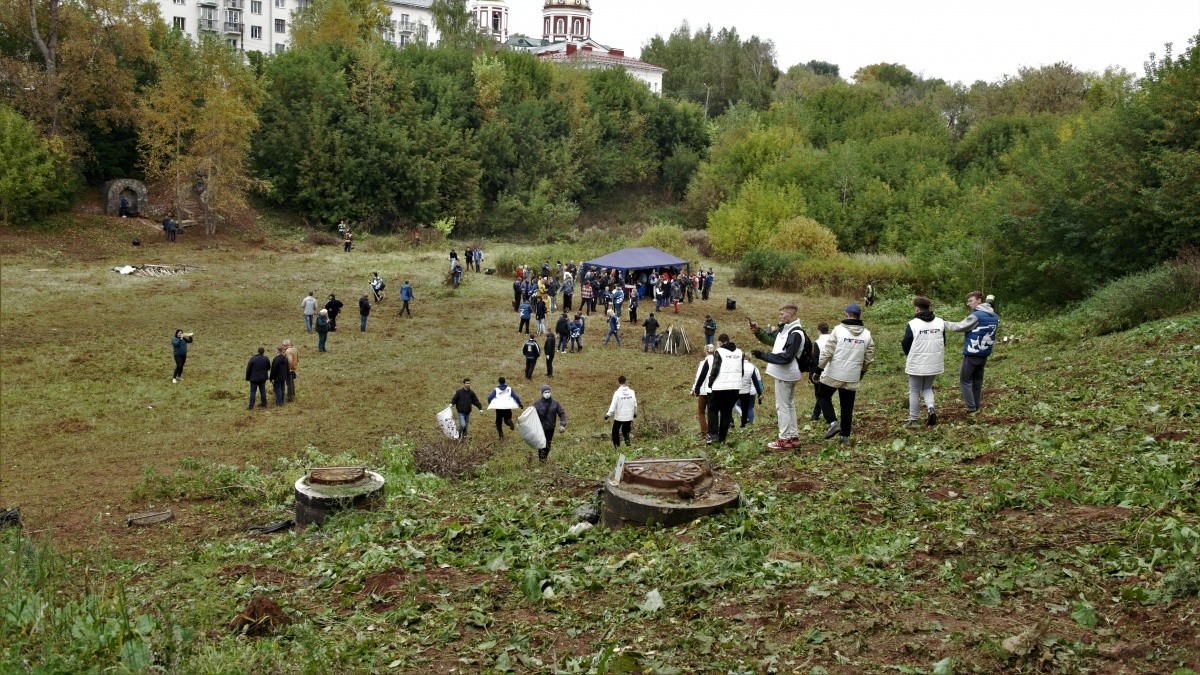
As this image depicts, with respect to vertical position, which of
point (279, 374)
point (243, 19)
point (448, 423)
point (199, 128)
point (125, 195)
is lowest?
point (448, 423)

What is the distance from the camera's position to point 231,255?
39.3m

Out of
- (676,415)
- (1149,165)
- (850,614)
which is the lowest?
(676,415)

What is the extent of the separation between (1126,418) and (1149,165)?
17.6 meters

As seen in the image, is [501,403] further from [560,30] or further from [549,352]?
[560,30]

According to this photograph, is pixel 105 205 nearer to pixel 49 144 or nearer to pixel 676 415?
pixel 49 144

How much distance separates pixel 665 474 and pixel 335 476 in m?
3.83

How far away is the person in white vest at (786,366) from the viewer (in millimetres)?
10414

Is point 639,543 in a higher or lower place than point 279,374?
higher

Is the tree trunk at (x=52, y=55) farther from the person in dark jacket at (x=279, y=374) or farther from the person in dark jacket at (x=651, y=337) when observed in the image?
the person in dark jacket at (x=651, y=337)

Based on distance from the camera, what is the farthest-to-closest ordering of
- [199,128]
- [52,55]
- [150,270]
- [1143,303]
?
[199,128] < [52,55] < [150,270] < [1143,303]

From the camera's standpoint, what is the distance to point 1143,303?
19594 millimetres

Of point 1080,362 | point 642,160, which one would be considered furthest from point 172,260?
point 642,160

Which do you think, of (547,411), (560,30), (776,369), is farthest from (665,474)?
(560,30)

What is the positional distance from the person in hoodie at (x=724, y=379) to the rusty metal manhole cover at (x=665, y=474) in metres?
2.81
